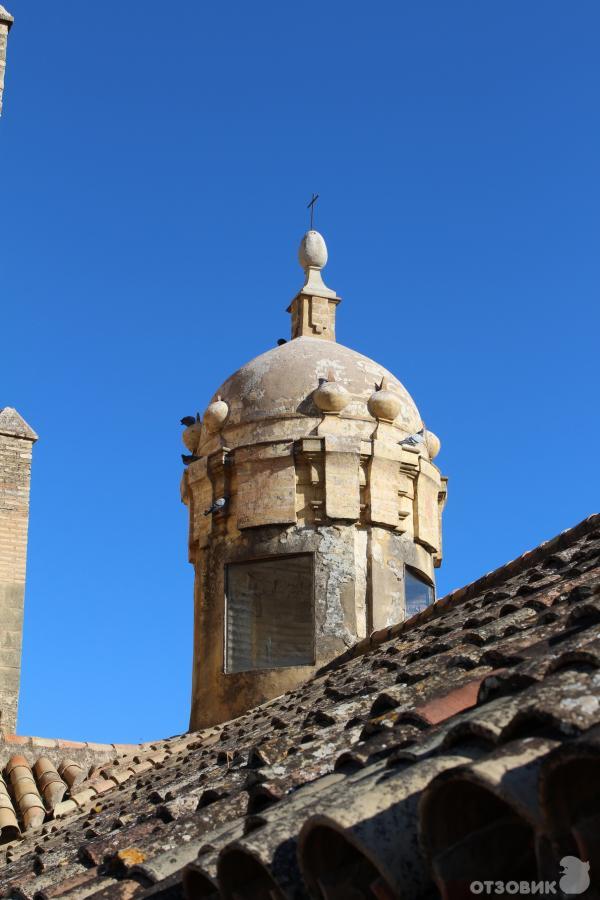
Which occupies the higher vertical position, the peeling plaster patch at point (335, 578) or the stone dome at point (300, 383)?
the stone dome at point (300, 383)

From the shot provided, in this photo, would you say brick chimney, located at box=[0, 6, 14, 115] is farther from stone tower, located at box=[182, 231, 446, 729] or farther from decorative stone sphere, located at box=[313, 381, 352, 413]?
decorative stone sphere, located at box=[313, 381, 352, 413]

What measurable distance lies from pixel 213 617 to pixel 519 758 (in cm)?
952

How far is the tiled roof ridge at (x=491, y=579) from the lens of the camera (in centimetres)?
796

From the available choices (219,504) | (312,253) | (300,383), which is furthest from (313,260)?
(219,504)

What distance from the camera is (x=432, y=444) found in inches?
483

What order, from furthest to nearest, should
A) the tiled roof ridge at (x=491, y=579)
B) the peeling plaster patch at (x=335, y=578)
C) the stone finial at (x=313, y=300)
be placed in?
the stone finial at (x=313, y=300) < the peeling plaster patch at (x=335, y=578) < the tiled roof ridge at (x=491, y=579)

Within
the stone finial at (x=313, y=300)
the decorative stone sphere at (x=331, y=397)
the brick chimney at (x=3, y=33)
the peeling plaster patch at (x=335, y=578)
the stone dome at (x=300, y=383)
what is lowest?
the peeling plaster patch at (x=335, y=578)

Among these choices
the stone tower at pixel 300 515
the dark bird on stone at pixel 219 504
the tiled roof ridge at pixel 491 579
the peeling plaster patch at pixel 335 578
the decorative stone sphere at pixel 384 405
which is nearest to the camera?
the tiled roof ridge at pixel 491 579

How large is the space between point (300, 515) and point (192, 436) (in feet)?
4.82

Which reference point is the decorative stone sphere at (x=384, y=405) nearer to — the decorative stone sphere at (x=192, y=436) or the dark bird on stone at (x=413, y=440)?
the dark bird on stone at (x=413, y=440)

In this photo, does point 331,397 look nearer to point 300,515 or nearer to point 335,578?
point 300,515

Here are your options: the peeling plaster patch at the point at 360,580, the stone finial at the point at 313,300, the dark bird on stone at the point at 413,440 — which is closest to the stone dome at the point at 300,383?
the dark bird on stone at the point at 413,440

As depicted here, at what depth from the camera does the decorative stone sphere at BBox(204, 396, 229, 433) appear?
1211 cm

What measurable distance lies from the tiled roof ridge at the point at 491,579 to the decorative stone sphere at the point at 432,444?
7.93 ft
